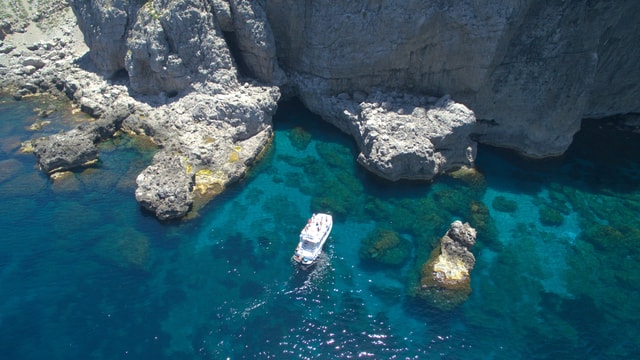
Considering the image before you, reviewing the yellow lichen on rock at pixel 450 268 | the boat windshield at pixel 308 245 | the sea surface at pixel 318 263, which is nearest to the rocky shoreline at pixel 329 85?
the sea surface at pixel 318 263

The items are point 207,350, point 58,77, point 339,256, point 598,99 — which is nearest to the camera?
point 207,350

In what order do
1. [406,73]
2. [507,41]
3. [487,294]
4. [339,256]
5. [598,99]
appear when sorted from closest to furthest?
[487,294] < [339,256] < [507,41] < [406,73] < [598,99]

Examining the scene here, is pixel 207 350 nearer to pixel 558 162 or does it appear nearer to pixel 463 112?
pixel 463 112

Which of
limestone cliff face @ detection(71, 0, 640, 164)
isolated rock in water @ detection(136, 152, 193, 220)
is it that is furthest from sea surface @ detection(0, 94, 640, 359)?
limestone cliff face @ detection(71, 0, 640, 164)

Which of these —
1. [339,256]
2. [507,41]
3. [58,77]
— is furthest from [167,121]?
[507,41]

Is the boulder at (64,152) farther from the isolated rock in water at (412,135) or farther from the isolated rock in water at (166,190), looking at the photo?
the isolated rock in water at (412,135)

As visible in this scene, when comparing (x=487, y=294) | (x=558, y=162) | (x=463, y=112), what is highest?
(x=463, y=112)

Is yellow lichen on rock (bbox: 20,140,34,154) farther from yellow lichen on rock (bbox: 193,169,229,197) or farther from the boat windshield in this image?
the boat windshield
